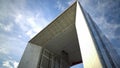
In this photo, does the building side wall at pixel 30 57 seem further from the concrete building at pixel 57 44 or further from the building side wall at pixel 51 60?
the building side wall at pixel 51 60

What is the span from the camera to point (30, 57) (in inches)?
335

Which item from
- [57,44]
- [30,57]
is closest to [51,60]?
[57,44]

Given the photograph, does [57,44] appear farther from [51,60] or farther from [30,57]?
[30,57]

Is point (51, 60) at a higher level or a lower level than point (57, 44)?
lower

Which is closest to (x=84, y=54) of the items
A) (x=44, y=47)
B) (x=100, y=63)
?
(x=100, y=63)

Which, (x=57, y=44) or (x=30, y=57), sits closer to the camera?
(x=30, y=57)

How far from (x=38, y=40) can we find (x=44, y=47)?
93 centimetres

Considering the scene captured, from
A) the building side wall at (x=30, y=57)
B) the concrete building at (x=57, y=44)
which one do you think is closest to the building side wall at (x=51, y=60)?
the concrete building at (x=57, y=44)

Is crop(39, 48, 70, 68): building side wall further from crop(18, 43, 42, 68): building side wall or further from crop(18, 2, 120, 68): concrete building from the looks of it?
crop(18, 43, 42, 68): building side wall

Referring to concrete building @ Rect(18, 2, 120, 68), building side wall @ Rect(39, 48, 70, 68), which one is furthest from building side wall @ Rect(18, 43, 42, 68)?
building side wall @ Rect(39, 48, 70, 68)

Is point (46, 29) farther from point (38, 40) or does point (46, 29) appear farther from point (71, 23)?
point (71, 23)

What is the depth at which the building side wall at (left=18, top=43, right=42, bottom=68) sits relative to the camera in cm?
794

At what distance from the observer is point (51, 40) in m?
8.96

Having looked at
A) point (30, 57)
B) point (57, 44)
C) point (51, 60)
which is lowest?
point (51, 60)
